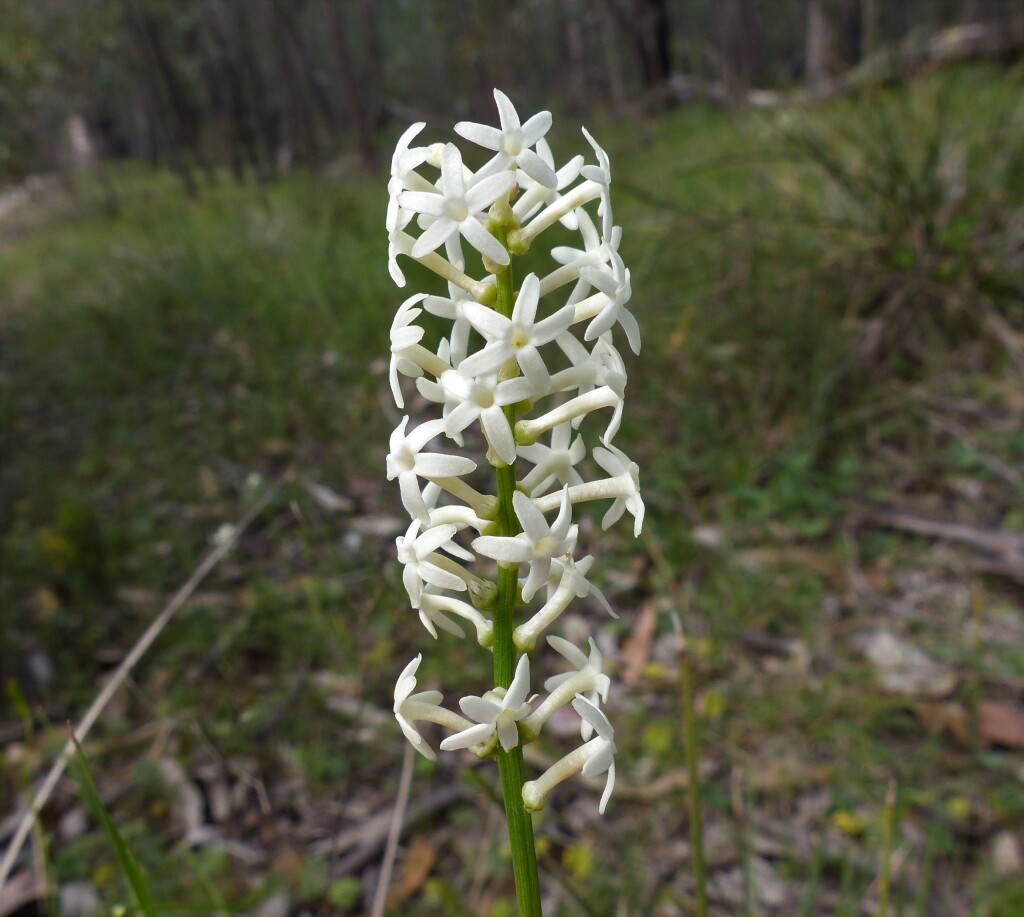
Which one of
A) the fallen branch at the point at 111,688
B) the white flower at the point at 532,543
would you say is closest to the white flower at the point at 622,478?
the white flower at the point at 532,543

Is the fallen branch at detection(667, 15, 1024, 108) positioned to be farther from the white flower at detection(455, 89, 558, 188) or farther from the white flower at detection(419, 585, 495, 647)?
the white flower at detection(419, 585, 495, 647)

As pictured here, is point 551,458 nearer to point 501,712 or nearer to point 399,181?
point 501,712

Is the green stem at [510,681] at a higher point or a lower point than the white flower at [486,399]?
lower

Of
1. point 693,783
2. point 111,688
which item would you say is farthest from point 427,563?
point 111,688

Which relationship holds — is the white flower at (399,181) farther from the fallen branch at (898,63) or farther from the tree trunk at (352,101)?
the tree trunk at (352,101)

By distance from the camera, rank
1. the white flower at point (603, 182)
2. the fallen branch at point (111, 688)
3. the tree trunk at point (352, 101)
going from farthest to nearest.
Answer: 1. the tree trunk at point (352, 101)
2. the fallen branch at point (111, 688)
3. the white flower at point (603, 182)

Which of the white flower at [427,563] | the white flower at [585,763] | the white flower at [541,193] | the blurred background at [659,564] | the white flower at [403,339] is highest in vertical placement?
the white flower at [541,193]
